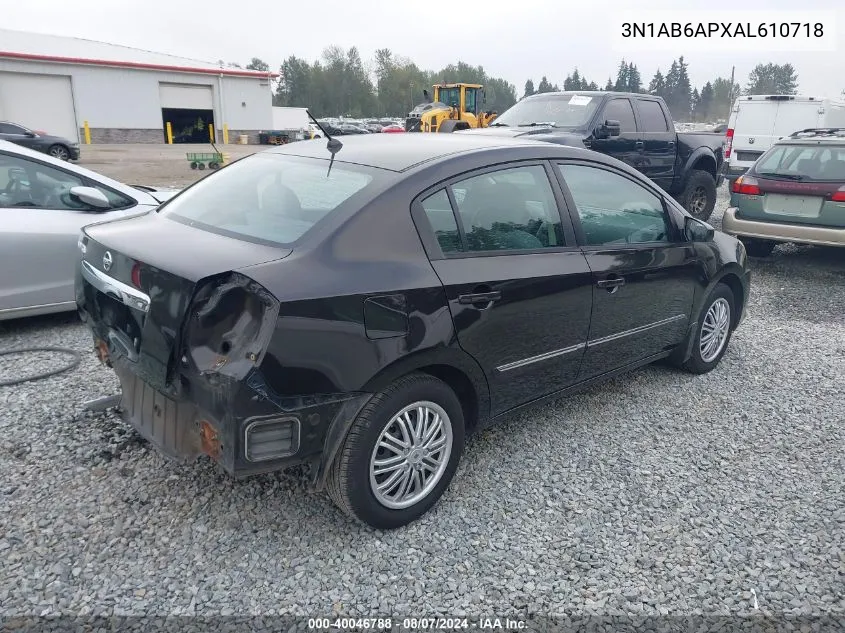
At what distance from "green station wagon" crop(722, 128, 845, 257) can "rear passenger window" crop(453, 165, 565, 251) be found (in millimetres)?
5413

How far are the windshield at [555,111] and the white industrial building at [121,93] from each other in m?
32.7

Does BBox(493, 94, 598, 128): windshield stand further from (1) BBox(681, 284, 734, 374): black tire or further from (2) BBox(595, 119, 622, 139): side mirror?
(1) BBox(681, 284, 734, 374): black tire

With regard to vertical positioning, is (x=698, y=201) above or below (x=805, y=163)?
below

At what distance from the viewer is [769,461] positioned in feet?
11.8

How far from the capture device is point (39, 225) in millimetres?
4914

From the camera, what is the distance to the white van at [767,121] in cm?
1423

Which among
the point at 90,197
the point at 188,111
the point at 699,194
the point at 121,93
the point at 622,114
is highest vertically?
the point at 121,93

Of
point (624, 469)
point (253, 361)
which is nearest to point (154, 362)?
point (253, 361)

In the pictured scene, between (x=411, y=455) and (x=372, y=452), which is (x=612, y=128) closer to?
(x=411, y=455)

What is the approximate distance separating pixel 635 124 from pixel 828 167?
2729 mm

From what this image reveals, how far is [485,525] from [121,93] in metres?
40.1

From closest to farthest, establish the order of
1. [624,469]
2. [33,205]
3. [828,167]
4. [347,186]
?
[347,186], [624,469], [33,205], [828,167]

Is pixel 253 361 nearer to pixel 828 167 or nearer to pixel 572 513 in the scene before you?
pixel 572 513

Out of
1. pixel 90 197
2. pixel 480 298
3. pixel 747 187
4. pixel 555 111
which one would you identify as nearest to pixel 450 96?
pixel 555 111
